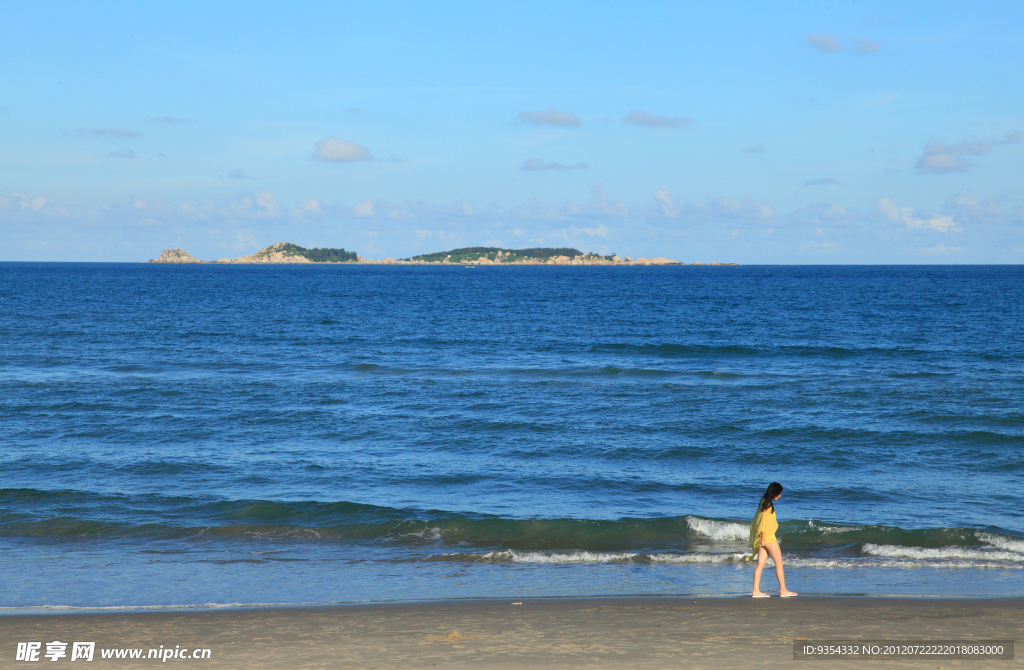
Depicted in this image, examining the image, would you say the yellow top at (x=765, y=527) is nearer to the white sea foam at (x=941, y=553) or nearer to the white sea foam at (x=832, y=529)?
the white sea foam at (x=941, y=553)

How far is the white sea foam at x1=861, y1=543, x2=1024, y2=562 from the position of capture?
12301mm

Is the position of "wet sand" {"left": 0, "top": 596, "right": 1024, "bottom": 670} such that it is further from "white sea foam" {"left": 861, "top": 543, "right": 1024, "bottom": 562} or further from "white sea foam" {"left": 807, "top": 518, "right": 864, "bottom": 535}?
"white sea foam" {"left": 807, "top": 518, "right": 864, "bottom": 535}

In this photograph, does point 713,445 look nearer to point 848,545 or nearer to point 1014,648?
point 848,545

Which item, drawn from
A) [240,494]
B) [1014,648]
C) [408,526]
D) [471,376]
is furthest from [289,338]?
[1014,648]

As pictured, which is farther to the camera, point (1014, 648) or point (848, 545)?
point (848, 545)

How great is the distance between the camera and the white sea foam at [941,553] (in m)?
12.3

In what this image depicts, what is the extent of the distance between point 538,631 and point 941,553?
7.79 meters

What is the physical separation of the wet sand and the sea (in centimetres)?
81

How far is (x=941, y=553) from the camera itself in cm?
1252

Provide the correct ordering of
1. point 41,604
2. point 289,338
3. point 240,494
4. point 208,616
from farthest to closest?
point 289,338, point 240,494, point 41,604, point 208,616

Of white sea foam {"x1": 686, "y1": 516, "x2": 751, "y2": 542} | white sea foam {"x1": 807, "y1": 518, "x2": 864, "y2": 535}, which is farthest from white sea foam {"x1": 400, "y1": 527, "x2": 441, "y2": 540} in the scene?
white sea foam {"x1": 807, "y1": 518, "x2": 864, "y2": 535}


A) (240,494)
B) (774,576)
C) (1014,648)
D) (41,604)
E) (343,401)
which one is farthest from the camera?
(343,401)

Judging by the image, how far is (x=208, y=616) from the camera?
947 centimetres

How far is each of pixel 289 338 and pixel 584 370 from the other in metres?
21.1
